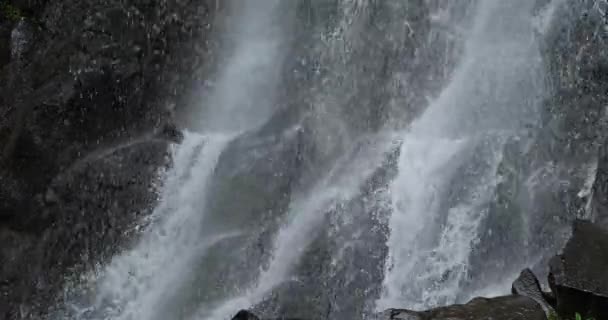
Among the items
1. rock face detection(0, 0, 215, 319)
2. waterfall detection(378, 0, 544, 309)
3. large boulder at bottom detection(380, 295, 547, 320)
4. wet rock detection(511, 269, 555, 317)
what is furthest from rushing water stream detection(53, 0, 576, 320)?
large boulder at bottom detection(380, 295, 547, 320)

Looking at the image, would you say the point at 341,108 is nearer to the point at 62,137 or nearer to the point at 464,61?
the point at 464,61

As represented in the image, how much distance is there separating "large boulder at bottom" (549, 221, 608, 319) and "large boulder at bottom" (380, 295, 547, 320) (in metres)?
0.44

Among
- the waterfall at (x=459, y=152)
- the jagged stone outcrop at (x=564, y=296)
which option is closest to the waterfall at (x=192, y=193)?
the waterfall at (x=459, y=152)

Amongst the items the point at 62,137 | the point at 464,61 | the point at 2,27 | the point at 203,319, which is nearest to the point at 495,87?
the point at 464,61

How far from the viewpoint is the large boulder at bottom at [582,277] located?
632 centimetres

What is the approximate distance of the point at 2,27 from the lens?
35.0 feet

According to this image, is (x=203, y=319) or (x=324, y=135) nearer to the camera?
(x=203, y=319)

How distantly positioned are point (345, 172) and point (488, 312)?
5280mm

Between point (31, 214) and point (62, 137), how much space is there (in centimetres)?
126

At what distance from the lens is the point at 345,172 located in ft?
36.6

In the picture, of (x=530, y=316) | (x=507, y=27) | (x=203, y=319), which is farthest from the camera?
(x=507, y=27)

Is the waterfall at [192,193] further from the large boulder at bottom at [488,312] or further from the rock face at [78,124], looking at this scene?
the large boulder at bottom at [488,312]

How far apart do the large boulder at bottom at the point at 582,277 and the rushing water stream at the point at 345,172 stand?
10.5 ft

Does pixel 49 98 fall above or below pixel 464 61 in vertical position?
above
